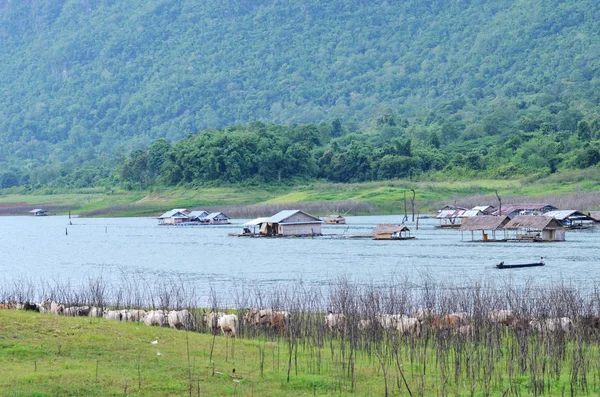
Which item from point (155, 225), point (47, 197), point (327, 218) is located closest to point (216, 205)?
point (155, 225)

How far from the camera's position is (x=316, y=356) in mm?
17875

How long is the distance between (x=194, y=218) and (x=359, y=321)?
242ft

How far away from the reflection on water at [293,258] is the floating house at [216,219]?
1080 centimetres

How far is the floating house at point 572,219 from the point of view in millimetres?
64500

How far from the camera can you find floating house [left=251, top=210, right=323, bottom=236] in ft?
222

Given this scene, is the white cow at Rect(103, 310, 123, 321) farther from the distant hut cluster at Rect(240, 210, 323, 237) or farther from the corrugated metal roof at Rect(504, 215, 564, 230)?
the distant hut cluster at Rect(240, 210, 323, 237)

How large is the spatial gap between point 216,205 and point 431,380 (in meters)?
86.1

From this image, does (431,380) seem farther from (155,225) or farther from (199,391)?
(155,225)

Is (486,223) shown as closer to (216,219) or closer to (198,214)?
(216,219)

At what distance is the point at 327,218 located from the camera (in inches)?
3319

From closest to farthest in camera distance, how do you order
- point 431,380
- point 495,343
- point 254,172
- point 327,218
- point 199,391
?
point 199,391 → point 431,380 → point 495,343 → point 327,218 → point 254,172

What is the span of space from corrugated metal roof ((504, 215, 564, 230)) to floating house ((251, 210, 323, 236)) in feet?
51.2

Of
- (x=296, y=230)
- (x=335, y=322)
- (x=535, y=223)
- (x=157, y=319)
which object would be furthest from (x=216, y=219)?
(x=335, y=322)

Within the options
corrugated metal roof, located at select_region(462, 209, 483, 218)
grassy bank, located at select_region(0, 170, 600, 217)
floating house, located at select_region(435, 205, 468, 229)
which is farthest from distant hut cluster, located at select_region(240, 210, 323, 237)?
grassy bank, located at select_region(0, 170, 600, 217)
